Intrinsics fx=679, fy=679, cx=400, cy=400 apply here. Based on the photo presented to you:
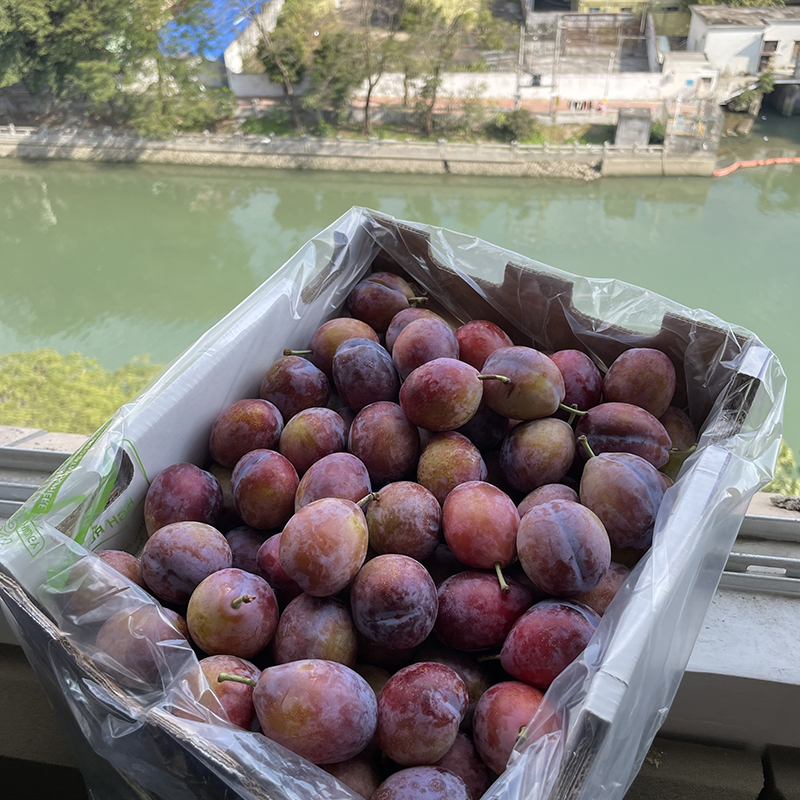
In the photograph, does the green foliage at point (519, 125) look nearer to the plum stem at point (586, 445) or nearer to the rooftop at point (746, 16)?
the rooftop at point (746, 16)

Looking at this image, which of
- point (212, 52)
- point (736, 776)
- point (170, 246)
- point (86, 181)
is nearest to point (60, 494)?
point (736, 776)

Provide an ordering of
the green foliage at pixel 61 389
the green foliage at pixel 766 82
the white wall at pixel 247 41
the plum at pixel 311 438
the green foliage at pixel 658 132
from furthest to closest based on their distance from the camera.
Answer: the white wall at pixel 247 41, the green foliage at pixel 766 82, the green foliage at pixel 658 132, the green foliage at pixel 61 389, the plum at pixel 311 438

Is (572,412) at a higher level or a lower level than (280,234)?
higher

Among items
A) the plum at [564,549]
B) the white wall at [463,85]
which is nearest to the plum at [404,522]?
the plum at [564,549]

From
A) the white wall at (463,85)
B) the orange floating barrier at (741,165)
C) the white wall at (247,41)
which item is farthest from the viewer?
the white wall at (463,85)

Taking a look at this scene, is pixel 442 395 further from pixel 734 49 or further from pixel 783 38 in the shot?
pixel 783 38

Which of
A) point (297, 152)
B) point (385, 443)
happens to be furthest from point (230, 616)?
point (297, 152)
